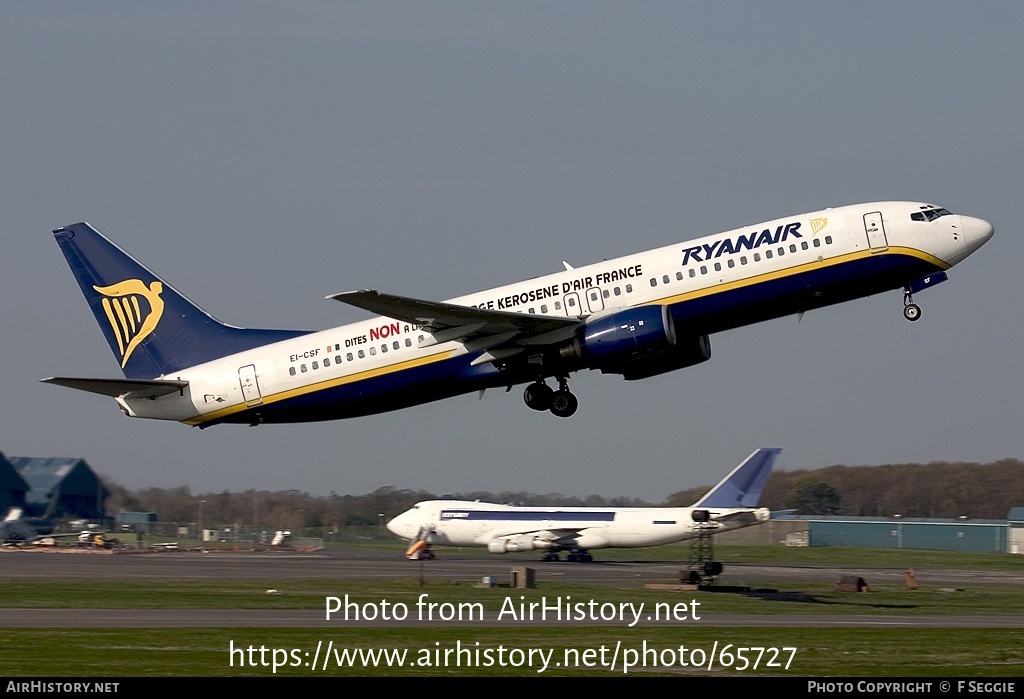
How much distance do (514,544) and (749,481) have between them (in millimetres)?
14024

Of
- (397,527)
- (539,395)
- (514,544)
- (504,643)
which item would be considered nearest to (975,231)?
(539,395)

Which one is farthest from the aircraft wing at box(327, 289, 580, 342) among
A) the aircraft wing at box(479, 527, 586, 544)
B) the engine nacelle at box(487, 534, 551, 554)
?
the engine nacelle at box(487, 534, 551, 554)

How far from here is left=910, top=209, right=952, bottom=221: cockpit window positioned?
40.4m

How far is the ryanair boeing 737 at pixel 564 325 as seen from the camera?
3978 centimetres

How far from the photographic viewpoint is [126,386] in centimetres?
4388

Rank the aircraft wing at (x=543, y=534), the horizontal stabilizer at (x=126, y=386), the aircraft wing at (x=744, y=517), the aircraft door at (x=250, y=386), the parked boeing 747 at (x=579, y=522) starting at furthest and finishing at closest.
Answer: the aircraft wing at (x=543, y=534) < the parked boeing 747 at (x=579, y=522) < the aircraft wing at (x=744, y=517) < the aircraft door at (x=250, y=386) < the horizontal stabilizer at (x=126, y=386)

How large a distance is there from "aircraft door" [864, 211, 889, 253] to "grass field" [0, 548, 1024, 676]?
1109 centimetres

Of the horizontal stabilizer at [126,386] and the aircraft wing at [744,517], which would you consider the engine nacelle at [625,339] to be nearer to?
the horizontal stabilizer at [126,386]

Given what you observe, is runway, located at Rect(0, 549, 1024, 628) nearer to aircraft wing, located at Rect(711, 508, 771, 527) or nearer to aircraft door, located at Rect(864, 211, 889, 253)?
aircraft wing, located at Rect(711, 508, 771, 527)

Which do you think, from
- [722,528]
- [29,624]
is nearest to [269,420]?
[29,624]

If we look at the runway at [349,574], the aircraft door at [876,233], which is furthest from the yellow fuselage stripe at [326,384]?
the aircraft door at [876,233]

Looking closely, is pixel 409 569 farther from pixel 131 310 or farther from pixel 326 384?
pixel 326 384

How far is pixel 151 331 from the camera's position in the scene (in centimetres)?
4747

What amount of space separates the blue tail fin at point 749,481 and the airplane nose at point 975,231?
74.9 ft
